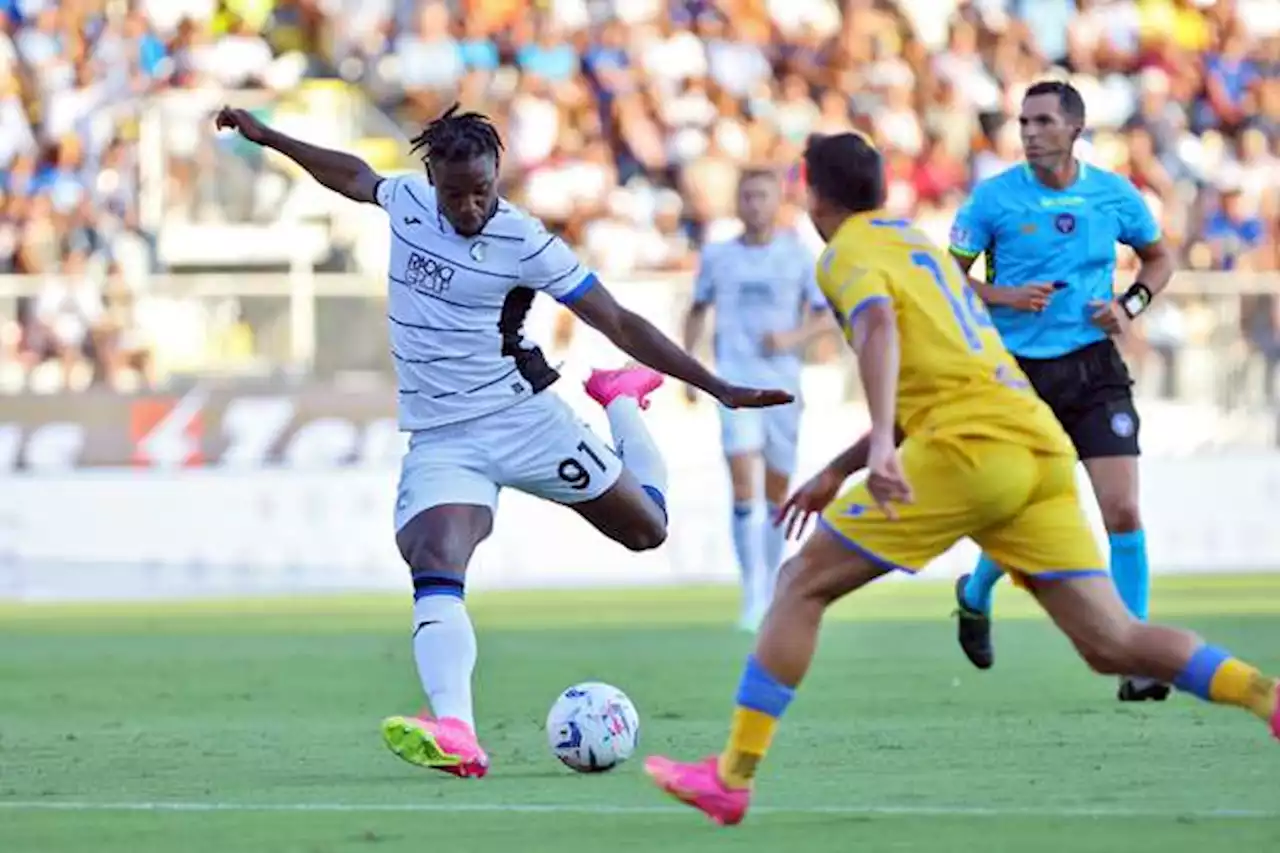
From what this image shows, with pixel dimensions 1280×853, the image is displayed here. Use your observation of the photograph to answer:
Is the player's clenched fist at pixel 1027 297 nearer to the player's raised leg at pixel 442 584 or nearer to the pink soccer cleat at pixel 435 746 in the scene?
the player's raised leg at pixel 442 584

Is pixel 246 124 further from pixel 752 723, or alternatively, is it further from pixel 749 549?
pixel 749 549

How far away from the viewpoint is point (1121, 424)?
38.6ft

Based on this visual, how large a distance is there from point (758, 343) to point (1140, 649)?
31.4 ft

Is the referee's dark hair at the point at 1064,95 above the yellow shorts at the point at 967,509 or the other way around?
above

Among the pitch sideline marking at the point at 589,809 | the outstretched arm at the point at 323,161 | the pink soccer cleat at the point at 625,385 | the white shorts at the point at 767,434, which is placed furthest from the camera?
the white shorts at the point at 767,434

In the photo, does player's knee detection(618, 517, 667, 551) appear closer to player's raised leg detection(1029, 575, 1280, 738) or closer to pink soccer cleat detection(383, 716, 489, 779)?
pink soccer cleat detection(383, 716, 489, 779)

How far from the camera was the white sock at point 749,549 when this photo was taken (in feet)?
56.0

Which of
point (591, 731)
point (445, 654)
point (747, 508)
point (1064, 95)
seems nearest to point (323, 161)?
point (445, 654)

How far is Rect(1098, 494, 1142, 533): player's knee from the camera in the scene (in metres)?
11.8

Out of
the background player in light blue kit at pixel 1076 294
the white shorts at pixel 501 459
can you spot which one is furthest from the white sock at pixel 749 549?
the white shorts at pixel 501 459

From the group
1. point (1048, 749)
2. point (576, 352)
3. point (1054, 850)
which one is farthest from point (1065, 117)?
point (576, 352)

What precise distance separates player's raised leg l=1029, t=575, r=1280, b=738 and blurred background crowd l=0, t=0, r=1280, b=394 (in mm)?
15682

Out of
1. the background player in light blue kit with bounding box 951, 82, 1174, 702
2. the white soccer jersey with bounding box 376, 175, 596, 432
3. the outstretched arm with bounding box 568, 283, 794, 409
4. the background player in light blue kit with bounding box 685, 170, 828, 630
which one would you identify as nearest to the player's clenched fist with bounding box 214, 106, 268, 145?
the white soccer jersey with bounding box 376, 175, 596, 432

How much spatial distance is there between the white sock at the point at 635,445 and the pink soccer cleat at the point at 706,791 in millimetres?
3278
